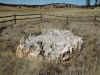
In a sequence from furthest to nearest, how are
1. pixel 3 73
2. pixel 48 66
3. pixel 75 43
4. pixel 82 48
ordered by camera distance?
pixel 82 48 < pixel 75 43 < pixel 48 66 < pixel 3 73

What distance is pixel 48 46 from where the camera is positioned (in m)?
8.45

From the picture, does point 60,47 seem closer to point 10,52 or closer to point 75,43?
point 75,43

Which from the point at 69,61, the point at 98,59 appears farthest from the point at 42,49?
the point at 98,59

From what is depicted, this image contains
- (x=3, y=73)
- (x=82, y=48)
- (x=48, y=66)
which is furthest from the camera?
(x=82, y=48)

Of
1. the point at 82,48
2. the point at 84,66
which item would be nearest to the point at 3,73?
the point at 84,66

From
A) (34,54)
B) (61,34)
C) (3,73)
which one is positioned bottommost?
(3,73)

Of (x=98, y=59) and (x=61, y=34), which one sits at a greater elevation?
(x=61, y=34)

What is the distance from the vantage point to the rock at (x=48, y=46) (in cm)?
807

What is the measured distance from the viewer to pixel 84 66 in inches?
291

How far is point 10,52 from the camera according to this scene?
8938mm

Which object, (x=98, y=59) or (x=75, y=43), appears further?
(x=75, y=43)

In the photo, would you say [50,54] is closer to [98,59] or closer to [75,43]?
[75,43]

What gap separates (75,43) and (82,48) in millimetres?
906

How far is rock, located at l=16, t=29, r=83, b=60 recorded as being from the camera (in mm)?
8070
